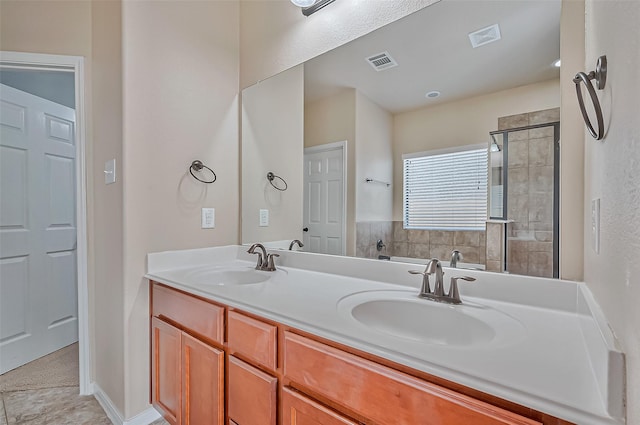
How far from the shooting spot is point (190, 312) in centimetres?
134

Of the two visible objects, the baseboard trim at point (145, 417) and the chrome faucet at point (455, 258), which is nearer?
the chrome faucet at point (455, 258)

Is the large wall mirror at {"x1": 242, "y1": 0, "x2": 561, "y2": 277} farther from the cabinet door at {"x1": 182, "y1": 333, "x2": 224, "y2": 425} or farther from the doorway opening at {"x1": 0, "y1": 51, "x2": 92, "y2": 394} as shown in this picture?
the doorway opening at {"x1": 0, "y1": 51, "x2": 92, "y2": 394}

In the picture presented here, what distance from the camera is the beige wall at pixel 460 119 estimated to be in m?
1.05

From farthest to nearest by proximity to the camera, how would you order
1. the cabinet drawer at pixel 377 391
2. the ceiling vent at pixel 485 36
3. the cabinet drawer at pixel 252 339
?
the ceiling vent at pixel 485 36
the cabinet drawer at pixel 252 339
the cabinet drawer at pixel 377 391

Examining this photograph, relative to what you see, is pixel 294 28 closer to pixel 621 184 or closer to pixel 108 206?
pixel 108 206

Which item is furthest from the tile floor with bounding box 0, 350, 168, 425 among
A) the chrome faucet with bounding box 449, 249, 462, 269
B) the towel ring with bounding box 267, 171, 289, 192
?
the chrome faucet with bounding box 449, 249, 462, 269

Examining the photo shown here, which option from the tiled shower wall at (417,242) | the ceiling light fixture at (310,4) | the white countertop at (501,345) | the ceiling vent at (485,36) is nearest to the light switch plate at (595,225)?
the white countertop at (501,345)

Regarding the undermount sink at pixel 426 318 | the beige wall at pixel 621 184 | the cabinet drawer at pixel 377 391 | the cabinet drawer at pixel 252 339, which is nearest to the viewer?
the beige wall at pixel 621 184

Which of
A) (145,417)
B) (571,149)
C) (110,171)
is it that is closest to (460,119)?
(571,149)

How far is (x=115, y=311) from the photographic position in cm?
165

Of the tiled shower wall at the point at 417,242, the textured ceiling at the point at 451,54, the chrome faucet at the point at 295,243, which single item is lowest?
the chrome faucet at the point at 295,243

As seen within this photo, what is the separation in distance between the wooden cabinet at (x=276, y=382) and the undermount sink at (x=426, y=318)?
16 centimetres

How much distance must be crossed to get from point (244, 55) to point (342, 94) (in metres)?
0.86

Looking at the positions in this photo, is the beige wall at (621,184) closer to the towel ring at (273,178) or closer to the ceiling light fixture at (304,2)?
the ceiling light fixture at (304,2)
